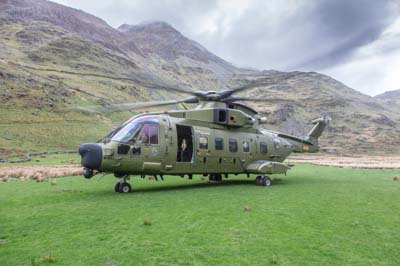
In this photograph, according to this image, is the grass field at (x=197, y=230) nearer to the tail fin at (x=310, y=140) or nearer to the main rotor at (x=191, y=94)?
the main rotor at (x=191, y=94)

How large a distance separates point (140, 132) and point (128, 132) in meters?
0.58

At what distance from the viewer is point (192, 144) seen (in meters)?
17.5

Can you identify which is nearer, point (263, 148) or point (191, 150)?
point (191, 150)

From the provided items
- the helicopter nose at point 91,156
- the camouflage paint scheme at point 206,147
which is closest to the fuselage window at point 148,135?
the camouflage paint scheme at point 206,147

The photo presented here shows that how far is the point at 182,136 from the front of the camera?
57.5ft

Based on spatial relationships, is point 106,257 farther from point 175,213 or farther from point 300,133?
point 300,133

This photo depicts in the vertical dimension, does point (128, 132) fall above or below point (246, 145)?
above

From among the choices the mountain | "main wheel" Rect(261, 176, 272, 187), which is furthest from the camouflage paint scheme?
the mountain

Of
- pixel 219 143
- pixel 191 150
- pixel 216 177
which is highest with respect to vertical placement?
pixel 219 143

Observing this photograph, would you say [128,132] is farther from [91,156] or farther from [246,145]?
[246,145]

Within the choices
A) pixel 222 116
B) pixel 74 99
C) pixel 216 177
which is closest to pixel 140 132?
pixel 222 116

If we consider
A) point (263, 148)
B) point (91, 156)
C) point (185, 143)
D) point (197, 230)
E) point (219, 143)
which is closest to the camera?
point (197, 230)

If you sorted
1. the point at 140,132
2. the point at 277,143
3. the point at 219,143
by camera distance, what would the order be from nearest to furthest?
the point at 140,132, the point at 219,143, the point at 277,143

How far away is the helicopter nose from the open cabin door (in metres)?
4.40
